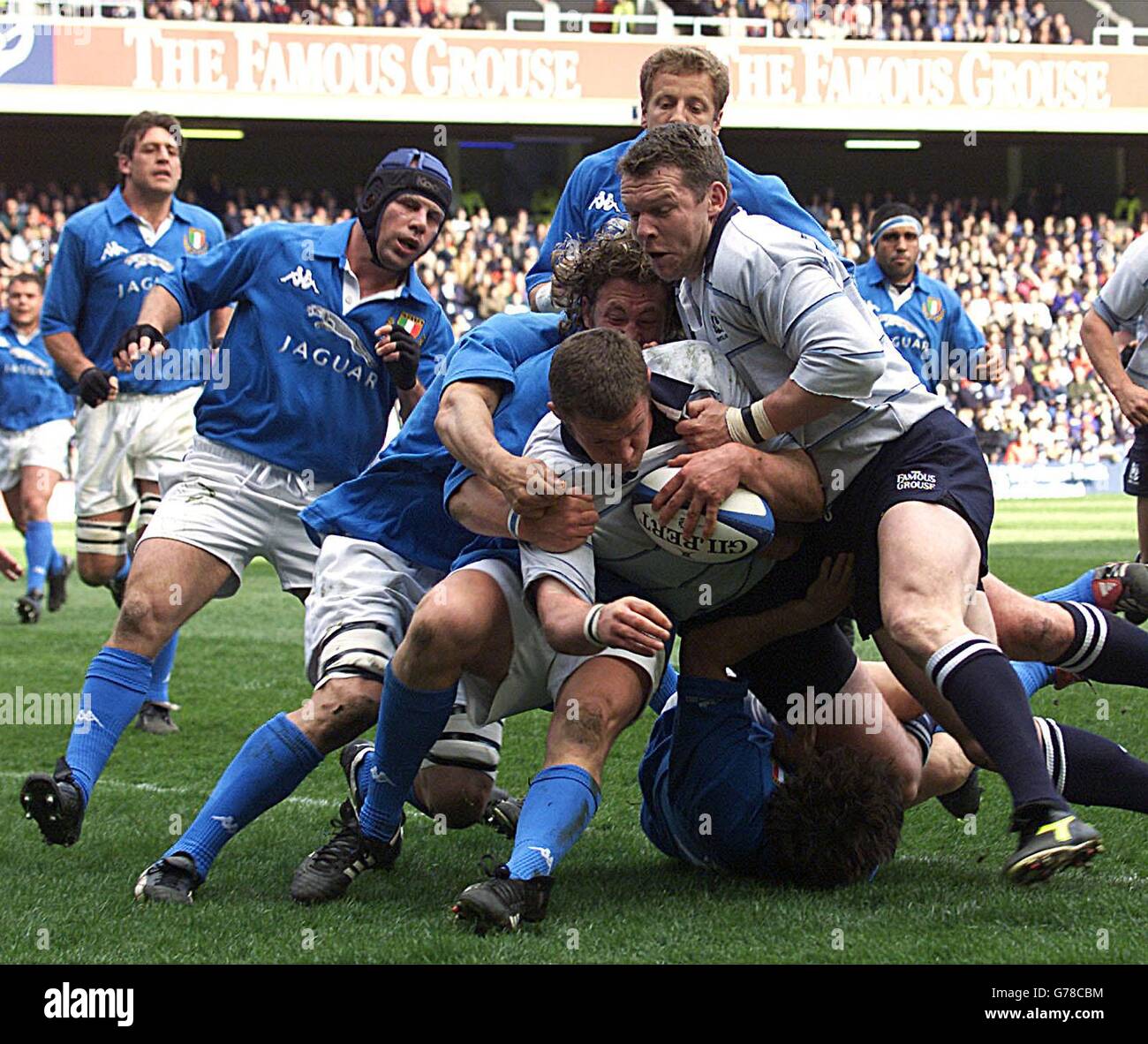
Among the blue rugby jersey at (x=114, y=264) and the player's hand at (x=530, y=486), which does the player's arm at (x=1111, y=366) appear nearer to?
the player's hand at (x=530, y=486)

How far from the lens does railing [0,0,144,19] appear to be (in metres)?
24.5

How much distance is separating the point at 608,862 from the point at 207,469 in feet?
5.81

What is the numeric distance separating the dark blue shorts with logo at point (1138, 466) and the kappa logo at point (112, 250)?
14.6 ft

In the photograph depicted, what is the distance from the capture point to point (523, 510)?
377 centimetres

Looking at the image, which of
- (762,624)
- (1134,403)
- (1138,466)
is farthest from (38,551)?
(762,624)

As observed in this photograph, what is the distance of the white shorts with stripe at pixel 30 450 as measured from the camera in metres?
11.3

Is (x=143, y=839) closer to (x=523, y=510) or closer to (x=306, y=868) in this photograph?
(x=306, y=868)

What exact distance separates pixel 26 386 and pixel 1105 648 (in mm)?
9063

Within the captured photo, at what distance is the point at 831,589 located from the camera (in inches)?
162

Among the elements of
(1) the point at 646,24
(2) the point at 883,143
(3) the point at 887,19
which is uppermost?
(3) the point at 887,19

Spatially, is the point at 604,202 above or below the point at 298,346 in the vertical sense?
above

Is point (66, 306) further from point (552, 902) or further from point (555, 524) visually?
point (552, 902)

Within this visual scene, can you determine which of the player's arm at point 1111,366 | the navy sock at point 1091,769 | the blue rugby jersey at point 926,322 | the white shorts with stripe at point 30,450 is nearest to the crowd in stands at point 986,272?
the white shorts with stripe at point 30,450

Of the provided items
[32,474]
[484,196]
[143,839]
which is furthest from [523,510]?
[484,196]
